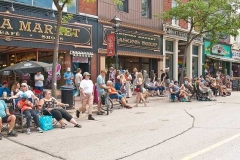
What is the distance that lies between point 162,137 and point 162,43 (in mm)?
16776

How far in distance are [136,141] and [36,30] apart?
10.1 m

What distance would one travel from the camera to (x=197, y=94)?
1731 cm

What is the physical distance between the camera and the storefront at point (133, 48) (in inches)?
727

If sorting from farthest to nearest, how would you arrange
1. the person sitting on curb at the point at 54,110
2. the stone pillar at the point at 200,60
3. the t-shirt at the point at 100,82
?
the stone pillar at the point at 200,60, the t-shirt at the point at 100,82, the person sitting on curb at the point at 54,110

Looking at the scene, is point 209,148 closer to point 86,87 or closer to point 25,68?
point 86,87

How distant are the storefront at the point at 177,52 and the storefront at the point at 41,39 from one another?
8.40 m

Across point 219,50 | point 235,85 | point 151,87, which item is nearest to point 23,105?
point 151,87

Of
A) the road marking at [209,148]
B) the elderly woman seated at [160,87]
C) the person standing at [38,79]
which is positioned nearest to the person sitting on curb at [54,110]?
the road marking at [209,148]

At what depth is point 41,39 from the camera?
598 inches

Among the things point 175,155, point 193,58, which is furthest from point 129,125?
point 193,58

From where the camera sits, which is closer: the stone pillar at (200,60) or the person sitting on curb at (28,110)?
the person sitting on curb at (28,110)

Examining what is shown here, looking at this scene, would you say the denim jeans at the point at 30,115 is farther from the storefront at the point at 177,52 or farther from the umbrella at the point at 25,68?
the storefront at the point at 177,52

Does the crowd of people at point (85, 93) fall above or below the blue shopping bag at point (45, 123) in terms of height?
above

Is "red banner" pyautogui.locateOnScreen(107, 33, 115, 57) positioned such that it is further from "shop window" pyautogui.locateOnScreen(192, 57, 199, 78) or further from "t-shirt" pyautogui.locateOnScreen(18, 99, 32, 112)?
"shop window" pyautogui.locateOnScreen(192, 57, 199, 78)
